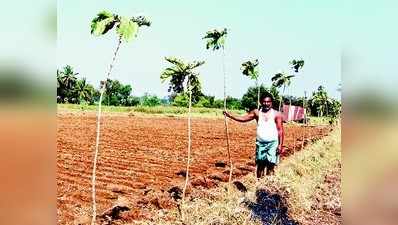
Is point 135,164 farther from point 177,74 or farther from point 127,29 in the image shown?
point 127,29

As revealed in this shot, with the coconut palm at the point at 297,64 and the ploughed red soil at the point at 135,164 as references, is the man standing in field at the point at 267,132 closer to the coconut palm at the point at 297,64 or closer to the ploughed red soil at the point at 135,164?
the ploughed red soil at the point at 135,164

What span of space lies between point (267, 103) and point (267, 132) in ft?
1.16

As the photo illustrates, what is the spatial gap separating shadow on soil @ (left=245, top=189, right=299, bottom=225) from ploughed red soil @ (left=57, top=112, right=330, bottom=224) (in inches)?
31.8

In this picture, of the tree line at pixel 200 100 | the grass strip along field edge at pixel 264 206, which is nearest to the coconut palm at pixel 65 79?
the tree line at pixel 200 100

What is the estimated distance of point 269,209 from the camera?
4.94 m

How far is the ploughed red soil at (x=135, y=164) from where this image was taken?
5.35 metres

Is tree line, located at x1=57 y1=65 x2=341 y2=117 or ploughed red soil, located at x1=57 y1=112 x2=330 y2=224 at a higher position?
tree line, located at x1=57 y1=65 x2=341 y2=117

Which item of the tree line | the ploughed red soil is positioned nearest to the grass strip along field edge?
the ploughed red soil

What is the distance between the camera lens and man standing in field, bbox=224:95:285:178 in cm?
509

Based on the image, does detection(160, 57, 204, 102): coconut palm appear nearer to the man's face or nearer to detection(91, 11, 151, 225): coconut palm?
the man's face
